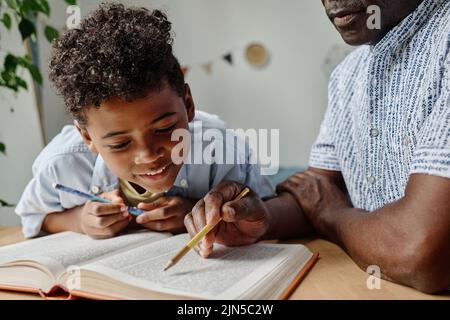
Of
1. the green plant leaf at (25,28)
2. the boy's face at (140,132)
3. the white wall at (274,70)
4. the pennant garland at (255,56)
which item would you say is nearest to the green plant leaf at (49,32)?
the green plant leaf at (25,28)

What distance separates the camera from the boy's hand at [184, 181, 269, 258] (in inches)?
28.1

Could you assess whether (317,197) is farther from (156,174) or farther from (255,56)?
(255,56)

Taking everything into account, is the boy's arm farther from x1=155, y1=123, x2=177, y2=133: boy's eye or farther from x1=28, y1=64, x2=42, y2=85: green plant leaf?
x1=28, y1=64, x2=42, y2=85: green plant leaf

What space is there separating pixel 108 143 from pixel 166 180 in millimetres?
123

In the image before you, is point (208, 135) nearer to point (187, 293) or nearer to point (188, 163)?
point (188, 163)

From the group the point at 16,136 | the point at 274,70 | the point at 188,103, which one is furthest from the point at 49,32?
the point at 274,70

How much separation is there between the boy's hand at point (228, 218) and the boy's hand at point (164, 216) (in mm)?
130

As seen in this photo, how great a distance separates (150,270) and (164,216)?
268 mm

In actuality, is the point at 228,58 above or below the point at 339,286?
above

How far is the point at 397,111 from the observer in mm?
767

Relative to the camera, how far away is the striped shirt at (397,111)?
2.12ft

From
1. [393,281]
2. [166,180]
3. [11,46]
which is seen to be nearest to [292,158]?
[11,46]

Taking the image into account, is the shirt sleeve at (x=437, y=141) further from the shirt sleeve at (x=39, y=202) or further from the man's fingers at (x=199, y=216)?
the shirt sleeve at (x=39, y=202)

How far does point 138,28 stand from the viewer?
32.1 inches
